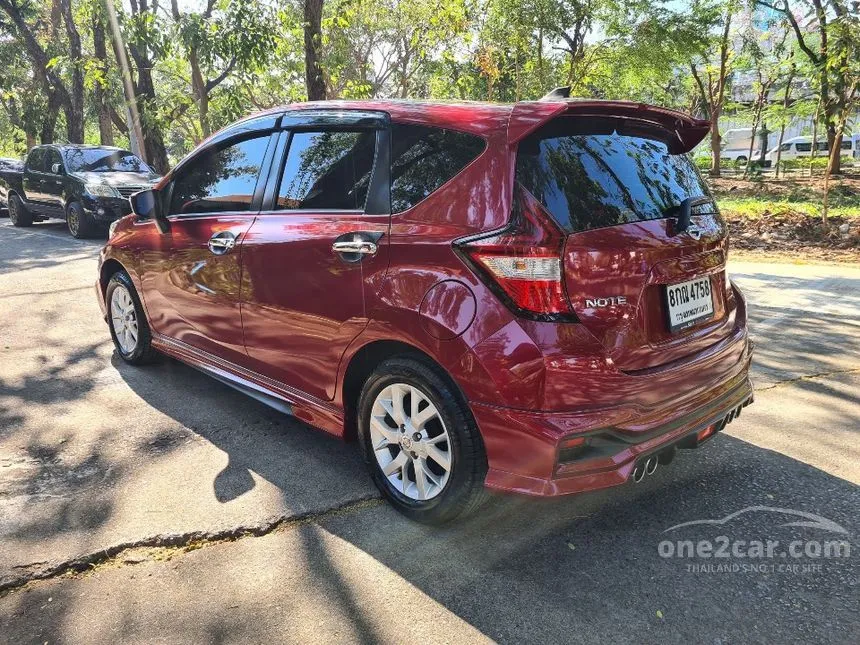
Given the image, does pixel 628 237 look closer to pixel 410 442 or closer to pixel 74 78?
pixel 410 442

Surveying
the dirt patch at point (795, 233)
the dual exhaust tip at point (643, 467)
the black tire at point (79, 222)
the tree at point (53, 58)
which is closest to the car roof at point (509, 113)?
the dual exhaust tip at point (643, 467)

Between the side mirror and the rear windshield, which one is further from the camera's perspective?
the side mirror

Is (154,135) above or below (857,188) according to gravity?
above

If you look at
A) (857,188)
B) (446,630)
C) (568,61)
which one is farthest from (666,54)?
(446,630)

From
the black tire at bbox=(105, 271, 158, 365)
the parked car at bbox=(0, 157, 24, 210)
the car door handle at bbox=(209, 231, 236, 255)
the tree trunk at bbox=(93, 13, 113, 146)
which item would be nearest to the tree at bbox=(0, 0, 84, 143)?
the tree trunk at bbox=(93, 13, 113, 146)

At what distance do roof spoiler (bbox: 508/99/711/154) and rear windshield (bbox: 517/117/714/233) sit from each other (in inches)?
1.6

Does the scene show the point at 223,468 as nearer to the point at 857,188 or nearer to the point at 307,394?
the point at 307,394

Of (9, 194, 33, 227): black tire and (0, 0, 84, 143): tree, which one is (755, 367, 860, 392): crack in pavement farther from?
(0, 0, 84, 143): tree

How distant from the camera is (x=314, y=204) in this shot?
308 cm

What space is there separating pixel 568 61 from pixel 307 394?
15186 millimetres

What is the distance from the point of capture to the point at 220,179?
3.78 m

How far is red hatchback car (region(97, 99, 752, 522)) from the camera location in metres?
2.33

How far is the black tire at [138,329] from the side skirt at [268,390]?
48 centimetres

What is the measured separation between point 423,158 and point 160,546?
6.35 feet
